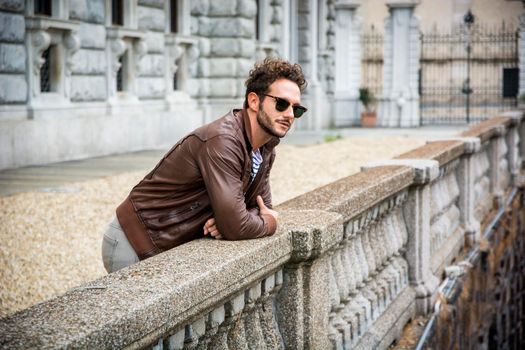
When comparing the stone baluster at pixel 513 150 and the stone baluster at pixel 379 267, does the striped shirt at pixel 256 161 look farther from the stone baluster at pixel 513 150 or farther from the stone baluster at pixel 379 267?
the stone baluster at pixel 513 150

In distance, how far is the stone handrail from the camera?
96.8 inches

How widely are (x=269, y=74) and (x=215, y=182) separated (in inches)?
21.1

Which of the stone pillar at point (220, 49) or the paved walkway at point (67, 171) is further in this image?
the stone pillar at point (220, 49)

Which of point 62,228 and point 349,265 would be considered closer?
point 349,265

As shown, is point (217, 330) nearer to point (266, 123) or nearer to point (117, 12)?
point (266, 123)

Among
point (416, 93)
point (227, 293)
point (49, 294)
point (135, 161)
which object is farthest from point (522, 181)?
point (416, 93)

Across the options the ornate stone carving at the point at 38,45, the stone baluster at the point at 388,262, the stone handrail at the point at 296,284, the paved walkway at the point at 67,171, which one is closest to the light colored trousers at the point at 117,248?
the stone handrail at the point at 296,284

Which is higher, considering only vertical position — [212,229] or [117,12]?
[117,12]

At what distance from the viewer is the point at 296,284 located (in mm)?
3738

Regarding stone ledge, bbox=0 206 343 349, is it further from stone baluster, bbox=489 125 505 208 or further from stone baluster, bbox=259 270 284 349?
stone baluster, bbox=489 125 505 208

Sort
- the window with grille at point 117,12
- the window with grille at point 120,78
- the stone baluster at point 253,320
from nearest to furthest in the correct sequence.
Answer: the stone baluster at point 253,320
the window with grille at point 117,12
the window with grille at point 120,78

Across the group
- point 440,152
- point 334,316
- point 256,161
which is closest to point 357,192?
point 334,316

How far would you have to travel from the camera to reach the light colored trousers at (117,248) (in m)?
3.97

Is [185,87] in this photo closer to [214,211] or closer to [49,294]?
[49,294]
